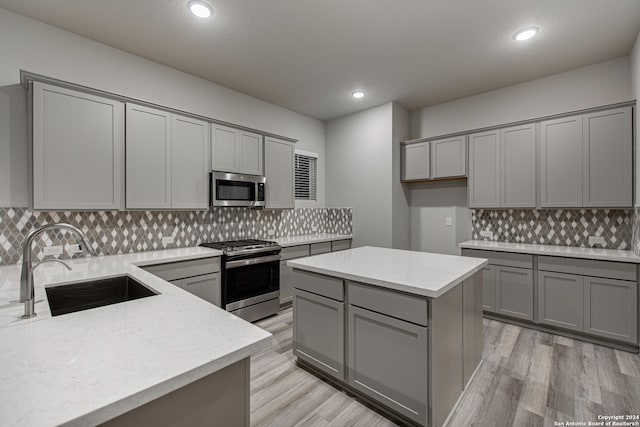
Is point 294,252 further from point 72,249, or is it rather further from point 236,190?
point 72,249

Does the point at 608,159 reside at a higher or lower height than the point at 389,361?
higher

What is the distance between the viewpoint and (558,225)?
11.5 feet

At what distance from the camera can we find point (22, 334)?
1017 millimetres

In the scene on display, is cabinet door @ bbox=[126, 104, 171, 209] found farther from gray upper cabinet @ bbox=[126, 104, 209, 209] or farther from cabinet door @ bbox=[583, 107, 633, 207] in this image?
cabinet door @ bbox=[583, 107, 633, 207]

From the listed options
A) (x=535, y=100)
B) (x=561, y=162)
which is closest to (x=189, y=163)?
(x=561, y=162)

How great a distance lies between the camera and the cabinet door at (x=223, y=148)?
3296 millimetres

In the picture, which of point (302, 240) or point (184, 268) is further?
point (302, 240)

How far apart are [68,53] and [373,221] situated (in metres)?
3.97

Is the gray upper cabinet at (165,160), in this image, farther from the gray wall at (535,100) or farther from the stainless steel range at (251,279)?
the gray wall at (535,100)

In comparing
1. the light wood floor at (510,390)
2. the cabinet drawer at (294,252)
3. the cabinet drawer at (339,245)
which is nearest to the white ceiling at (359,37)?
the cabinet drawer at (294,252)

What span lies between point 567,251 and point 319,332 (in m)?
2.79

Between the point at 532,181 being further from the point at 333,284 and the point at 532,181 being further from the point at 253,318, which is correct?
the point at 253,318

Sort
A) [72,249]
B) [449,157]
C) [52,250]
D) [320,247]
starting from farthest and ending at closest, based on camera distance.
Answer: [320,247], [449,157], [72,249], [52,250]

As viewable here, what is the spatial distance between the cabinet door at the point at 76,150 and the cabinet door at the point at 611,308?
4608 millimetres
